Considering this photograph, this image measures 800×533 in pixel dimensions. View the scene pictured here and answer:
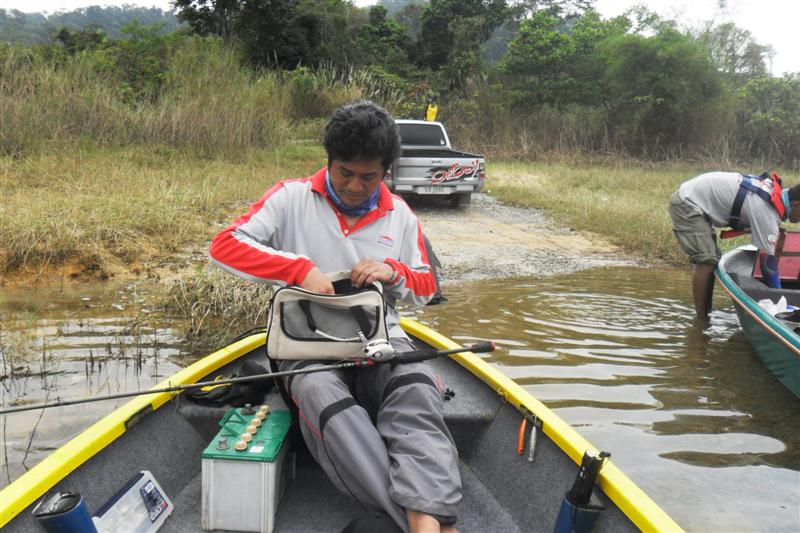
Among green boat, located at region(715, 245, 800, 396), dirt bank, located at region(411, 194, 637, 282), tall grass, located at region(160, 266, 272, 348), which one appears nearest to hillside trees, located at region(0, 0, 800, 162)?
dirt bank, located at region(411, 194, 637, 282)

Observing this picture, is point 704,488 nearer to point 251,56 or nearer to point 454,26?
point 251,56

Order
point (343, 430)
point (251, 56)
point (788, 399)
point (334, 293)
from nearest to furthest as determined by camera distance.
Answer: point (343, 430), point (334, 293), point (788, 399), point (251, 56)

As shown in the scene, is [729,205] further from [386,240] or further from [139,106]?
[139,106]

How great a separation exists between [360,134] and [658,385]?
10.8 ft

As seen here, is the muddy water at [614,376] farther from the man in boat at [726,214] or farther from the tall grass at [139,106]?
the tall grass at [139,106]

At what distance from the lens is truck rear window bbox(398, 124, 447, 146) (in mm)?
12891

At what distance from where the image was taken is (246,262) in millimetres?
2518

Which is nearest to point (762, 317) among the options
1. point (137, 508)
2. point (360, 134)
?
point (360, 134)

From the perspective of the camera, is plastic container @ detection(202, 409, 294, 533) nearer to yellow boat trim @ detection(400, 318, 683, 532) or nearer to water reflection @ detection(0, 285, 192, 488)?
yellow boat trim @ detection(400, 318, 683, 532)

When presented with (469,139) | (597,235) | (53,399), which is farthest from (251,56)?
(53,399)

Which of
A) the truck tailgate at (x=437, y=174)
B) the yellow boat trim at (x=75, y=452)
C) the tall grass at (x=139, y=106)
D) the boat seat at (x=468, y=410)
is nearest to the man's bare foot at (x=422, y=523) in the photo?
the boat seat at (x=468, y=410)

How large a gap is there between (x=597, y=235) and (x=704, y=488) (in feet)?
23.9

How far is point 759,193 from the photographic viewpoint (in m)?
5.56

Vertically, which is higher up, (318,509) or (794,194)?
(794,194)
